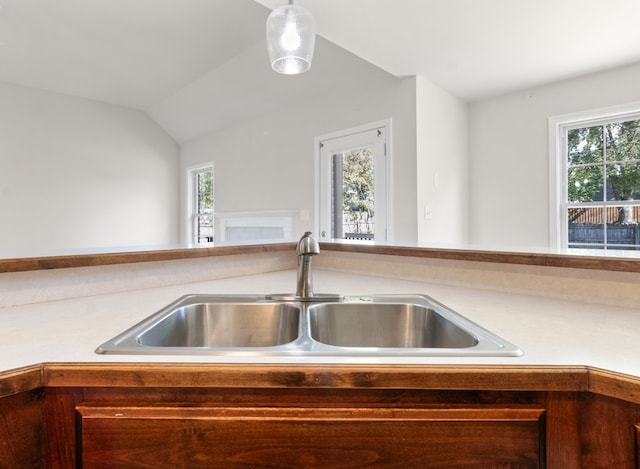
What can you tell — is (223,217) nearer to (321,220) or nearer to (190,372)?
(321,220)

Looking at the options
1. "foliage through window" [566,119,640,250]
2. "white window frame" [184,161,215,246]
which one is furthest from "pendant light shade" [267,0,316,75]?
"white window frame" [184,161,215,246]

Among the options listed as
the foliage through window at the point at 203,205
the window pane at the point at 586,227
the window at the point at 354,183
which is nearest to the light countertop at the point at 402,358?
the window at the point at 354,183

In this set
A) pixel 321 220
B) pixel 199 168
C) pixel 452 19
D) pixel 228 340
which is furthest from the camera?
pixel 199 168

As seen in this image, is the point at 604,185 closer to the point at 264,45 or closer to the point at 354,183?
the point at 354,183

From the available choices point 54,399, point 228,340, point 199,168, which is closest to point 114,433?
point 54,399

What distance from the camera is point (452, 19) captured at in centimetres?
200

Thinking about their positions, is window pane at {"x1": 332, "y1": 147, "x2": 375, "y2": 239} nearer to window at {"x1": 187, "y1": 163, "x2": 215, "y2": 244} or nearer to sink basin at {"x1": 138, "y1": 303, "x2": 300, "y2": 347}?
sink basin at {"x1": 138, "y1": 303, "x2": 300, "y2": 347}

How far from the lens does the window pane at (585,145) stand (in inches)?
111

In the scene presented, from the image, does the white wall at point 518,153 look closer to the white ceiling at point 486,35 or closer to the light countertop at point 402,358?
the white ceiling at point 486,35

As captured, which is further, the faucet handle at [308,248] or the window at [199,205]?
the window at [199,205]

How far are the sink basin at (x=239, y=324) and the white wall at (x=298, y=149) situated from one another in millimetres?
2030

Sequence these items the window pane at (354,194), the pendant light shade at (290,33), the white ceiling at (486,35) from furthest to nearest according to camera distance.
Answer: the window pane at (354,194) → the white ceiling at (486,35) → the pendant light shade at (290,33)

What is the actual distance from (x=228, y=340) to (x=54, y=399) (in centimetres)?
47

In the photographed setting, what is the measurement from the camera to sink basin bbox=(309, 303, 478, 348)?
967 mm
